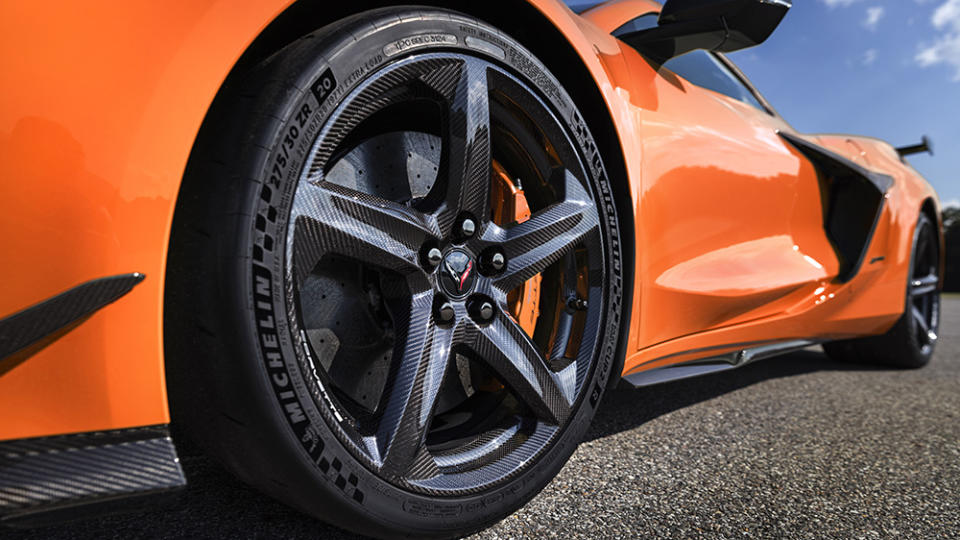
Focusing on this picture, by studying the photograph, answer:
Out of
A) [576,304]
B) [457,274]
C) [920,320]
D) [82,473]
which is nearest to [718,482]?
[576,304]

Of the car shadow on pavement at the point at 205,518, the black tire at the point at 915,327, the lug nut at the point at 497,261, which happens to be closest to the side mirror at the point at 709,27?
the lug nut at the point at 497,261

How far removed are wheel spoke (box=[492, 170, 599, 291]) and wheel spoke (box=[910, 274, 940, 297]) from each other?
8.66 feet

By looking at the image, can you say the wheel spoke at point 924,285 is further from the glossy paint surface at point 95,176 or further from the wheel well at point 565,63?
the glossy paint surface at point 95,176

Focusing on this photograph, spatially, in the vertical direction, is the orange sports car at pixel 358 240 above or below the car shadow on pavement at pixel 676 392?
above

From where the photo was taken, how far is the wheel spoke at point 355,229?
0.99 metres

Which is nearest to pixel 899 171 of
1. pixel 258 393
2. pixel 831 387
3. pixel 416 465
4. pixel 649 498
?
pixel 831 387

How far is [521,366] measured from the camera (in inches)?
50.8

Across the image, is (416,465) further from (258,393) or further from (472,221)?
(472,221)

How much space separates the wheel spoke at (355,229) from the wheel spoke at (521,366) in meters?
0.19

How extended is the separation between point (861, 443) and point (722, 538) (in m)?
0.97

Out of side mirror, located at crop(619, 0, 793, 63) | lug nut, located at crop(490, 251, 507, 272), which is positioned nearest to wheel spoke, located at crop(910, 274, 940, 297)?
side mirror, located at crop(619, 0, 793, 63)

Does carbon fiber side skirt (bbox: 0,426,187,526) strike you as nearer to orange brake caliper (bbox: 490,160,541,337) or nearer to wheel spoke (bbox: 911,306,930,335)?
orange brake caliper (bbox: 490,160,541,337)

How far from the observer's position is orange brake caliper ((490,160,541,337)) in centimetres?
153

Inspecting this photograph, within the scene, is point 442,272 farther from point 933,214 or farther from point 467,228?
point 933,214
